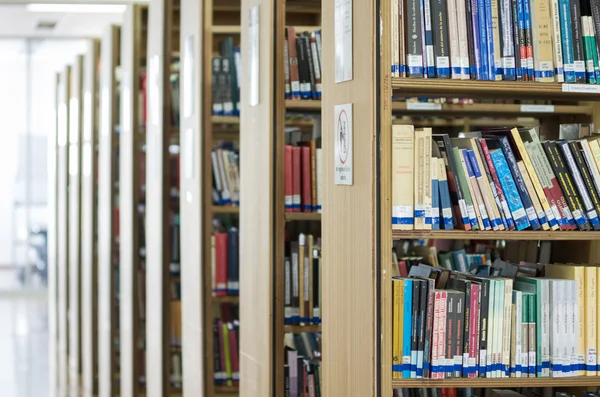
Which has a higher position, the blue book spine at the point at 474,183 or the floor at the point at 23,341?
the blue book spine at the point at 474,183

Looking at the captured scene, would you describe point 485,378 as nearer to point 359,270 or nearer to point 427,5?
point 359,270

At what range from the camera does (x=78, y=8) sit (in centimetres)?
906

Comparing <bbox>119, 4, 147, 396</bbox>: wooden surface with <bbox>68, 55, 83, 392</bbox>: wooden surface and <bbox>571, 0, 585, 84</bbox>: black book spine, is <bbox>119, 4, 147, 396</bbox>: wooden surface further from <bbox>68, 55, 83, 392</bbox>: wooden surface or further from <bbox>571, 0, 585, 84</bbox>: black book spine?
<bbox>571, 0, 585, 84</bbox>: black book spine

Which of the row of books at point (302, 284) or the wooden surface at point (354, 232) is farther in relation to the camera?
the row of books at point (302, 284)

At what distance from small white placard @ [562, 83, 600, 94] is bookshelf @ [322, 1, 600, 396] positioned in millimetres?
10

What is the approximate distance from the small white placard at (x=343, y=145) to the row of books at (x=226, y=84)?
1.94 meters

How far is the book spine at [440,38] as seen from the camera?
2277 mm

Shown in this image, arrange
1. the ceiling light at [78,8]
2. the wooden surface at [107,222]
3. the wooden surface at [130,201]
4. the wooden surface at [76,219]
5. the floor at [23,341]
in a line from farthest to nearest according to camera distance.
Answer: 1. the ceiling light at [78,8]
2. the wooden surface at [76,219]
3. the floor at [23,341]
4. the wooden surface at [107,222]
5. the wooden surface at [130,201]

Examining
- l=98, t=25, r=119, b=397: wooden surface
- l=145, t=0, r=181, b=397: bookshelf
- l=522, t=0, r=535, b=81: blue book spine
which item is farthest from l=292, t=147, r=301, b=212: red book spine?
l=98, t=25, r=119, b=397: wooden surface

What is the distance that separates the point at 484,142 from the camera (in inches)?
92.4

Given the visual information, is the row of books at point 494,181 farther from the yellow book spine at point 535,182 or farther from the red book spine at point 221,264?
the red book spine at point 221,264

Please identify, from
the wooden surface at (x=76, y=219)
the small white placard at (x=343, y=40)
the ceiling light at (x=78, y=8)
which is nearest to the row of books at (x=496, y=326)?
the small white placard at (x=343, y=40)

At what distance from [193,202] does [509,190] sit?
1.81m

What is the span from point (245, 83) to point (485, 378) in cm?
158
